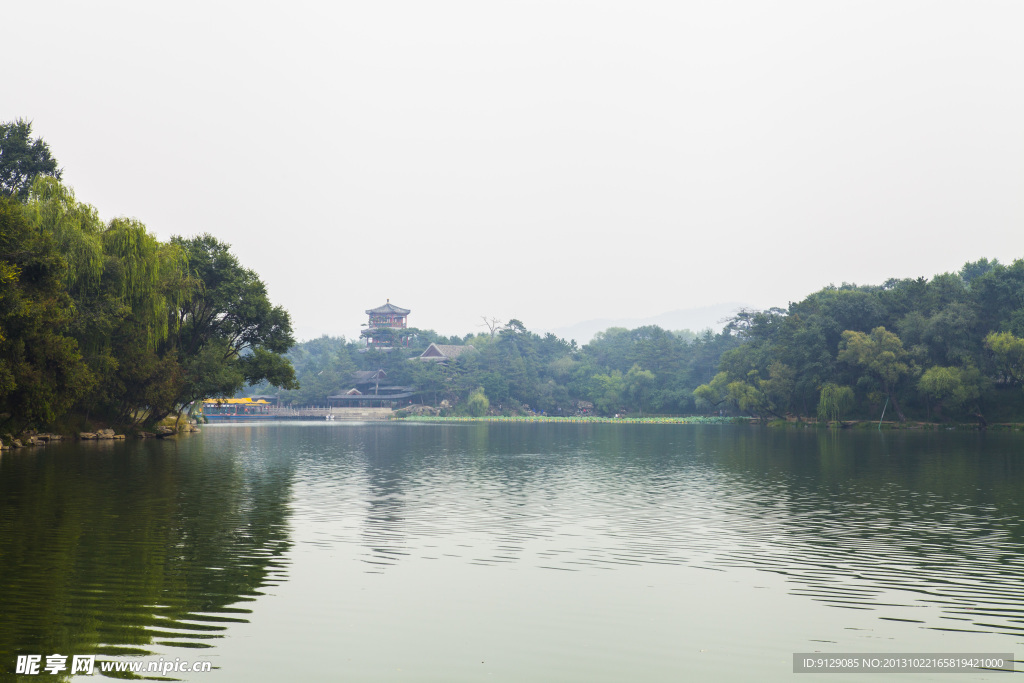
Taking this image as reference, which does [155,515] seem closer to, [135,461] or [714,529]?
[714,529]

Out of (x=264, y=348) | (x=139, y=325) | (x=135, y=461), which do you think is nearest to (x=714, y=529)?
(x=135, y=461)

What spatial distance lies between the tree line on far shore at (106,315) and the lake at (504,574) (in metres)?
7.88

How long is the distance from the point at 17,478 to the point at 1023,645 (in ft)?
73.2

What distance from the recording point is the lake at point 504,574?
7887 millimetres

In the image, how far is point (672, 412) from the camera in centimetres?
9900

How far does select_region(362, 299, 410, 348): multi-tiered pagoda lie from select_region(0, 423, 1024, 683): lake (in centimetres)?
11430

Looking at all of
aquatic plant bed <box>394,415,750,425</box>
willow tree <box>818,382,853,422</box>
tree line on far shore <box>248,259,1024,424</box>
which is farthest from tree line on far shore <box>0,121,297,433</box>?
aquatic plant bed <box>394,415,750,425</box>

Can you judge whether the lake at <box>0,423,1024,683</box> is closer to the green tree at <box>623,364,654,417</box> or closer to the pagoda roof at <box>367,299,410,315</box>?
the green tree at <box>623,364,654,417</box>

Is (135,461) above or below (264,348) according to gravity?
below

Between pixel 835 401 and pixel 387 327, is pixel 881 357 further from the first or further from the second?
pixel 387 327

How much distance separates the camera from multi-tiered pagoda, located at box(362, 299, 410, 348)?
453 feet

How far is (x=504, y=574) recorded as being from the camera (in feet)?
37.5

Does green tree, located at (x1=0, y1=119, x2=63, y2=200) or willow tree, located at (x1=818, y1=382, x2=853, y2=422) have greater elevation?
green tree, located at (x1=0, y1=119, x2=63, y2=200)

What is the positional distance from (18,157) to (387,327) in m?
90.4
